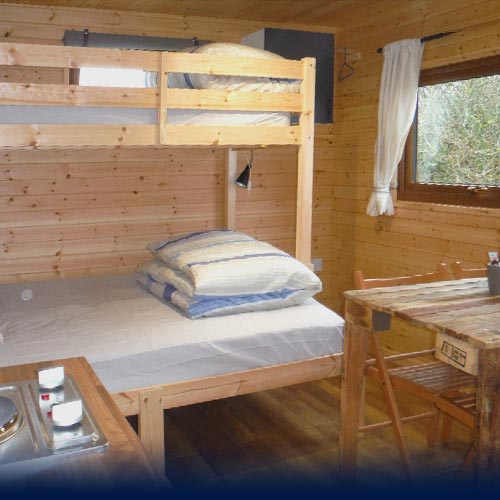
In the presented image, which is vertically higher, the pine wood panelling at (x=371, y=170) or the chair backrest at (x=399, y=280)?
the pine wood panelling at (x=371, y=170)

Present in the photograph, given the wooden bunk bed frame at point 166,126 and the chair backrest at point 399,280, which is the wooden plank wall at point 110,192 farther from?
the chair backrest at point 399,280

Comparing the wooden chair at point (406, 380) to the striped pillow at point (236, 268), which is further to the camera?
the striped pillow at point (236, 268)

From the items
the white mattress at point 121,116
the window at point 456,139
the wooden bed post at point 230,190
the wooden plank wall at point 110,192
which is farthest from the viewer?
the wooden bed post at point 230,190

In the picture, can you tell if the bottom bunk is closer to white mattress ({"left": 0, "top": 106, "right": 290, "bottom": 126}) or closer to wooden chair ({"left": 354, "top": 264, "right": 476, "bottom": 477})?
wooden chair ({"left": 354, "top": 264, "right": 476, "bottom": 477})

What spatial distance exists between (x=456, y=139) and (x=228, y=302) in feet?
5.36

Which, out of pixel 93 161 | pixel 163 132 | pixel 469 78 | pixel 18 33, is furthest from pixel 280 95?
pixel 18 33

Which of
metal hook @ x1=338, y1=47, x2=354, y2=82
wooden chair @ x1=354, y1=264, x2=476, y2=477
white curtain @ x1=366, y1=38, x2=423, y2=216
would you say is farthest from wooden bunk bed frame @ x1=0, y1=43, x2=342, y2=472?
metal hook @ x1=338, y1=47, x2=354, y2=82

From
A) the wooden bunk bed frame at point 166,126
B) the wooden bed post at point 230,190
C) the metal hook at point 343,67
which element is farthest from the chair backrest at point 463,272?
the metal hook at point 343,67

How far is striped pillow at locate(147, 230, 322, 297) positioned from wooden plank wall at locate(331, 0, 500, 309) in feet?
3.09

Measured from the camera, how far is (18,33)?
11.2 feet

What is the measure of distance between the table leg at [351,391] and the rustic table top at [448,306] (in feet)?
0.54

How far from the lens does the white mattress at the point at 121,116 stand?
2461 mm

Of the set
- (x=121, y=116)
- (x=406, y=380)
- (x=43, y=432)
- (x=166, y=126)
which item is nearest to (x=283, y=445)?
(x=406, y=380)

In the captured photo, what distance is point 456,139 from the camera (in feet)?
11.1
